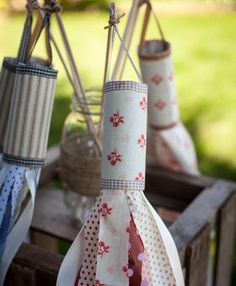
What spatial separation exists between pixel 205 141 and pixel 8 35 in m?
2.42

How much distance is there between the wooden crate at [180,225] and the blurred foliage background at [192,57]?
798mm

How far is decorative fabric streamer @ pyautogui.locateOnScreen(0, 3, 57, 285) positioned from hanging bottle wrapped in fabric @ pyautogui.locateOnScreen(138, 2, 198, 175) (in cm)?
24

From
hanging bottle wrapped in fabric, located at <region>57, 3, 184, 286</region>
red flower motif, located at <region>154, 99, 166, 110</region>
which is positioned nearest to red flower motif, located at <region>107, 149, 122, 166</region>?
hanging bottle wrapped in fabric, located at <region>57, 3, 184, 286</region>

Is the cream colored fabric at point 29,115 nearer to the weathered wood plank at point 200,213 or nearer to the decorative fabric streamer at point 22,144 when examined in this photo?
the decorative fabric streamer at point 22,144

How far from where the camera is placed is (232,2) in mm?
4668

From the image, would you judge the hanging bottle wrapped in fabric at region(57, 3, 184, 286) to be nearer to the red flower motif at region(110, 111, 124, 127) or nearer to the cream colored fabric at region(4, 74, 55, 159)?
the red flower motif at region(110, 111, 124, 127)

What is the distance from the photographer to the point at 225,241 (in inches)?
36.0

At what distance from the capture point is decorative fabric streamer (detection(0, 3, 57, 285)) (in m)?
0.64

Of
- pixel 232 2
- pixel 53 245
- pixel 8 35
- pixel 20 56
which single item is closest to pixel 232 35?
pixel 232 2

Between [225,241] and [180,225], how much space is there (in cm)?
20

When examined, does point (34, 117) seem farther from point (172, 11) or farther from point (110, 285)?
point (172, 11)

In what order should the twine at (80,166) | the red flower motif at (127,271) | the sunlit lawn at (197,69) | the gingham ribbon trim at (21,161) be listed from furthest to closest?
1. the sunlit lawn at (197,69)
2. the twine at (80,166)
3. the gingham ribbon trim at (21,161)
4. the red flower motif at (127,271)

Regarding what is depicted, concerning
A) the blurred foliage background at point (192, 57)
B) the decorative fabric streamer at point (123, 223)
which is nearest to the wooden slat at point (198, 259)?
the decorative fabric streamer at point (123, 223)

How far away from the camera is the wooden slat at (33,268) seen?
0.64 metres
